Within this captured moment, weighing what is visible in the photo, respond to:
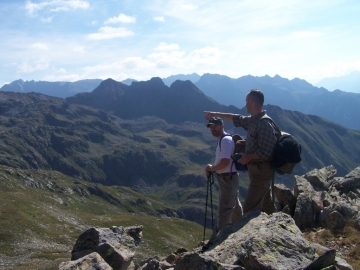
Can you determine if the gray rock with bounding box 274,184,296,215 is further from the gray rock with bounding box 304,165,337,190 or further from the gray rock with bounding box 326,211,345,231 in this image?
the gray rock with bounding box 304,165,337,190

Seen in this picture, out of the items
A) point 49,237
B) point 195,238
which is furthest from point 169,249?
point 49,237

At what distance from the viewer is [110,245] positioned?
1370cm

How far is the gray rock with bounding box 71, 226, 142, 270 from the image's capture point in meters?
13.5

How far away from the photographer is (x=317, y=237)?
1498cm

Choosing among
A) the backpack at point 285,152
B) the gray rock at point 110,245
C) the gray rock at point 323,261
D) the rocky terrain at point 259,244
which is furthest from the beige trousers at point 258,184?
the gray rock at point 110,245

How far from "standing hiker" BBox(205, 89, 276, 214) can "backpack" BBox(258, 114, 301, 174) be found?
220 millimetres

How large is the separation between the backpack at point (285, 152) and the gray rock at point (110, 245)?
24.5ft

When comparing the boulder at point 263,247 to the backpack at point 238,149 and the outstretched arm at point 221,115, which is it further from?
the outstretched arm at point 221,115

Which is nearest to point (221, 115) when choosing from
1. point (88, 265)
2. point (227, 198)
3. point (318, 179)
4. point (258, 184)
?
point (258, 184)

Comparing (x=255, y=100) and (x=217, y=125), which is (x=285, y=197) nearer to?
(x=217, y=125)

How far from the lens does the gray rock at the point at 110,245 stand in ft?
44.1

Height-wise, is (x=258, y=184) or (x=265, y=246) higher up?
(x=258, y=184)

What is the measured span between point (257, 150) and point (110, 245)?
7430 millimetres

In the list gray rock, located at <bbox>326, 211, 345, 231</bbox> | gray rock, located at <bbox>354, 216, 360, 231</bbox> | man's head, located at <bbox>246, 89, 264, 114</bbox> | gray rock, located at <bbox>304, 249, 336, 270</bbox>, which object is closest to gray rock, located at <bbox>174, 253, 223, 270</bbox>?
gray rock, located at <bbox>304, 249, 336, 270</bbox>
